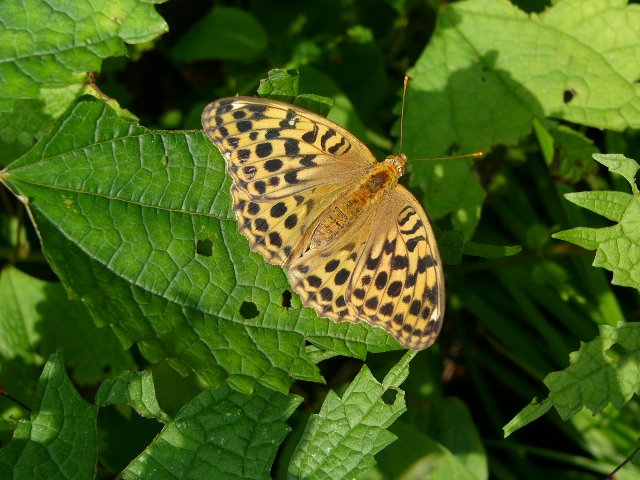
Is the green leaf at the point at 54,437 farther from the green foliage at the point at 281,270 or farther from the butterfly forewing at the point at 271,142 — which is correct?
the butterfly forewing at the point at 271,142

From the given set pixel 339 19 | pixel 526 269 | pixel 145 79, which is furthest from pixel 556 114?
pixel 145 79

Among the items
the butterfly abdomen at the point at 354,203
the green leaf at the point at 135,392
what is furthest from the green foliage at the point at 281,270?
the butterfly abdomen at the point at 354,203

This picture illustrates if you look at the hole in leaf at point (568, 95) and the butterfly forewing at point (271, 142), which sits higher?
the butterfly forewing at point (271, 142)

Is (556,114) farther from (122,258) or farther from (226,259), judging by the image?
(122,258)

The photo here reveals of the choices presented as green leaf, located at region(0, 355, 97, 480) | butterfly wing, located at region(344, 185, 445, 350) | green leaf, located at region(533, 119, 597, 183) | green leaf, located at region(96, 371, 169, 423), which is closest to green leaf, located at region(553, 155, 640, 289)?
butterfly wing, located at region(344, 185, 445, 350)

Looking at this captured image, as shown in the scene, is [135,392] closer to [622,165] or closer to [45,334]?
[45,334]

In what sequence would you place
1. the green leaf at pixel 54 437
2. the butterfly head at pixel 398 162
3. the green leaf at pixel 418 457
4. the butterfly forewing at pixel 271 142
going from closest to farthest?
the green leaf at pixel 54 437 < the butterfly forewing at pixel 271 142 < the butterfly head at pixel 398 162 < the green leaf at pixel 418 457

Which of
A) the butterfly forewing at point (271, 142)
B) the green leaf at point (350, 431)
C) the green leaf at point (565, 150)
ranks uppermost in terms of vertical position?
the butterfly forewing at point (271, 142)

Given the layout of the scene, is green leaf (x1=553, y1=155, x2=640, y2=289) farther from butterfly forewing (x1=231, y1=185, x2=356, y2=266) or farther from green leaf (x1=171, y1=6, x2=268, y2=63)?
green leaf (x1=171, y1=6, x2=268, y2=63)
